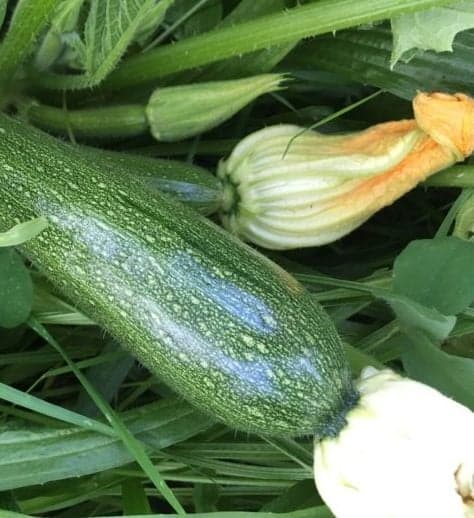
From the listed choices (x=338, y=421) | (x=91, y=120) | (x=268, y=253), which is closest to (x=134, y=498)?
(x=338, y=421)

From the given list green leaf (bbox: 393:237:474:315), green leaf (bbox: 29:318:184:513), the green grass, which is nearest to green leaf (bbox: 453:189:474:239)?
the green grass

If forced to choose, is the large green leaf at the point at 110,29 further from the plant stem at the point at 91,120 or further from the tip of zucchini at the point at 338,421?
the tip of zucchini at the point at 338,421

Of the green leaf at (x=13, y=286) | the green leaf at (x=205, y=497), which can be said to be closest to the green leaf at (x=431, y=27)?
the green leaf at (x=13, y=286)

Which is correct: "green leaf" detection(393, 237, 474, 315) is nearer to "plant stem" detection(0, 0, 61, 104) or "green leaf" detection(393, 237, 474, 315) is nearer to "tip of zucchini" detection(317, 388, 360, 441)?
"tip of zucchini" detection(317, 388, 360, 441)

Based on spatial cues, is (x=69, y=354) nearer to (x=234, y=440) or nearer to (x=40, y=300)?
(x=40, y=300)

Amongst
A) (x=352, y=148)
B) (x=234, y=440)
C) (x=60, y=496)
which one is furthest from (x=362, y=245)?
(x=60, y=496)

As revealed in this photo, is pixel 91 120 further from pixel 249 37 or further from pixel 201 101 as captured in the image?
pixel 249 37
